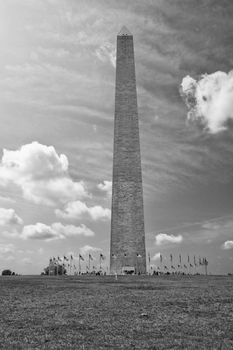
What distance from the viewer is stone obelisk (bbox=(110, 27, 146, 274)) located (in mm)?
60438

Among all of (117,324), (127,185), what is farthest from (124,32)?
(117,324)

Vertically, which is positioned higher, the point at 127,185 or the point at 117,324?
the point at 127,185

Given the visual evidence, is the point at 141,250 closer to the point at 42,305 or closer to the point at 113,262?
the point at 113,262

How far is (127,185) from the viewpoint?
2427 inches

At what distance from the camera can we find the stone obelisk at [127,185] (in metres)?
60.4

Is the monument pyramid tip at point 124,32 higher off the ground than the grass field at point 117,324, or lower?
higher

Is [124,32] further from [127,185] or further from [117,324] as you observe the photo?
[117,324]

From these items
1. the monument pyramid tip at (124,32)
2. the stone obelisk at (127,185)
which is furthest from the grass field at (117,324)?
the monument pyramid tip at (124,32)

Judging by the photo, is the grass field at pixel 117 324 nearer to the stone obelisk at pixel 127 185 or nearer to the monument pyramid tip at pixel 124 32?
the stone obelisk at pixel 127 185

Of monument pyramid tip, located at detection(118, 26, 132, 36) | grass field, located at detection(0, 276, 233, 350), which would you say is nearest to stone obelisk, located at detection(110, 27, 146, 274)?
monument pyramid tip, located at detection(118, 26, 132, 36)

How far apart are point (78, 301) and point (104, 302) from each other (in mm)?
1193

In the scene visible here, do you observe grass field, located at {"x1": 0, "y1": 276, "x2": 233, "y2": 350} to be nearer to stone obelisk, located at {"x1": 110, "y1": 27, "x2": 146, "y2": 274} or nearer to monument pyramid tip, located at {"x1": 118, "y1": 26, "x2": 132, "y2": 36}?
stone obelisk, located at {"x1": 110, "y1": 27, "x2": 146, "y2": 274}

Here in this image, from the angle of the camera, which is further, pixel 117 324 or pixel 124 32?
pixel 124 32

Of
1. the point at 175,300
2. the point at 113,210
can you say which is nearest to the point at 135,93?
the point at 113,210
